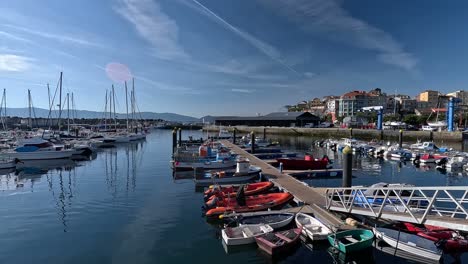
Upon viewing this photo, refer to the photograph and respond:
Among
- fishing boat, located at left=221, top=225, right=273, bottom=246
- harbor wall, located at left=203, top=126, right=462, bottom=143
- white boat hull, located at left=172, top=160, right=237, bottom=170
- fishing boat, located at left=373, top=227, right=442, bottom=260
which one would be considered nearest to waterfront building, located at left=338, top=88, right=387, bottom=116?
harbor wall, located at left=203, top=126, right=462, bottom=143

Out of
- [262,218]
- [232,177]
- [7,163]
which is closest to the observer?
[262,218]

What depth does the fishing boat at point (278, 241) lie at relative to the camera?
40.1 ft

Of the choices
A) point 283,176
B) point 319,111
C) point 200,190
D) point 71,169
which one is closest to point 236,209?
point 200,190

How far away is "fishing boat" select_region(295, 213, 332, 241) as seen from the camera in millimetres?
13234

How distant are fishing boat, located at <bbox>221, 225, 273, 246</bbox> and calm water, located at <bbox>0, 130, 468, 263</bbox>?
1.14 ft

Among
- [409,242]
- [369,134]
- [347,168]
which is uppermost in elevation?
[347,168]

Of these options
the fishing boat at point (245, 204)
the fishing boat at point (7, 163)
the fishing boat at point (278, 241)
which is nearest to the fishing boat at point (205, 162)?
the fishing boat at point (245, 204)

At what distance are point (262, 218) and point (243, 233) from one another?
2.19 m

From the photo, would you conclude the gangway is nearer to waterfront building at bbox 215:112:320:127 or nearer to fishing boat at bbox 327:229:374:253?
fishing boat at bbox 327:229:374:253

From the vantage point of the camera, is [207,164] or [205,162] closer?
[207,164]

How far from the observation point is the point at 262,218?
15633 mm

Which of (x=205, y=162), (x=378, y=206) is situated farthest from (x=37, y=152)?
(x=378, y=206)

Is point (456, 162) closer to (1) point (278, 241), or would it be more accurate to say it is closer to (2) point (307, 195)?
(2) point (307, 195)

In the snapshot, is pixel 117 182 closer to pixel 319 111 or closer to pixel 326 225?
pixel 326 225
